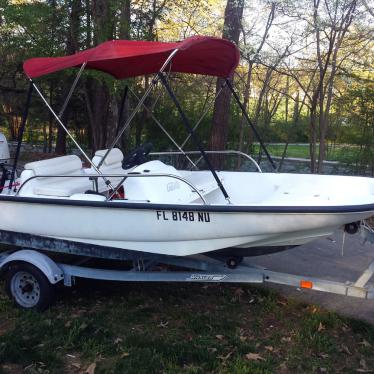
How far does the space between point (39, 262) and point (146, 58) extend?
2387 millimetres

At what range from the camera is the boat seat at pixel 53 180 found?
15.1ft

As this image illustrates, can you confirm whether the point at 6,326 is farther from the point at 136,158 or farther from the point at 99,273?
the point at 136,158

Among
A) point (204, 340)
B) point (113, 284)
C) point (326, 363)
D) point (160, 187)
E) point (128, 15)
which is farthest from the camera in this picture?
point (128, 15)

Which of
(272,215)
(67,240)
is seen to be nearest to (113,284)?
(67,240)

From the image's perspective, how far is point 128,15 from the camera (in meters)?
9.40

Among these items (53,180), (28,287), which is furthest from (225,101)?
(28,287)

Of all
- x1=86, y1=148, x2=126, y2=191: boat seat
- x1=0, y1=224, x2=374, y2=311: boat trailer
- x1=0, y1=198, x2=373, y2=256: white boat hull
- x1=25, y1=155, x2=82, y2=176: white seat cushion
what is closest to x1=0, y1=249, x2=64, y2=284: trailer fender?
x1=0, y1=224, x2=374, y2=311: boat trailer

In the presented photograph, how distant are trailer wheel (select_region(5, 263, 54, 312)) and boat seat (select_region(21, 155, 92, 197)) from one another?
2.40 feet

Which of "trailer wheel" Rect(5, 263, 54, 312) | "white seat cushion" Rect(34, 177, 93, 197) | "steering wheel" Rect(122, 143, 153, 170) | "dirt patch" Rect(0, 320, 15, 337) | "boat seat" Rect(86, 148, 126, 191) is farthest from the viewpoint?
"boat seat" Rect(86, 148, 126, 191)

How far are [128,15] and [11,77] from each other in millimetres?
6462

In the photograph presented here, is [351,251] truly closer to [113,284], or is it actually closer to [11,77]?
[113,284]

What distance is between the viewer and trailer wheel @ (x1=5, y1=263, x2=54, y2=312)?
14.5ft

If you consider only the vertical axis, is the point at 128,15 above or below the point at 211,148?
above

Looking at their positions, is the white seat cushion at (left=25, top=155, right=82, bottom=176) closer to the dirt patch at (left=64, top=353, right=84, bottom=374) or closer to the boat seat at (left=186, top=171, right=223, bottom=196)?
the boat seat at (left=186, top=171, right=223, bottom=196)
